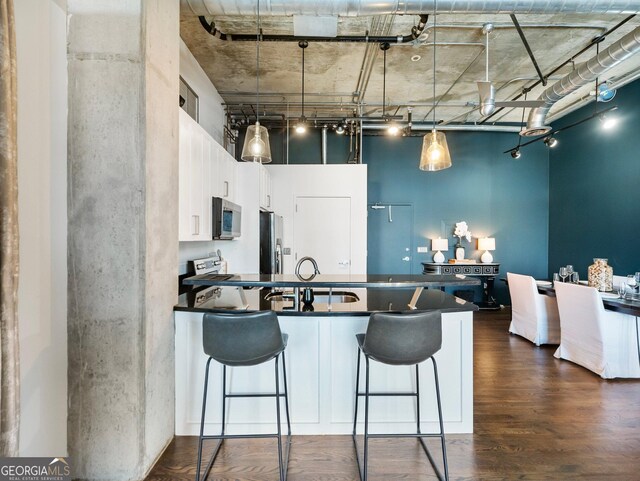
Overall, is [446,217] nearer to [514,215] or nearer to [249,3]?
[514,215]

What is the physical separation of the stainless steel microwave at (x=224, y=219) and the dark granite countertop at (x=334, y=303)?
24.0 inches

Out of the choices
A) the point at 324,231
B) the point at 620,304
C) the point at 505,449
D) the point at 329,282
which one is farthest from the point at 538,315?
the point at 329,282

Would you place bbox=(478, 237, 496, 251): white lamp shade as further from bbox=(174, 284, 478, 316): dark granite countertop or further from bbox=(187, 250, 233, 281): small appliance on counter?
bbox=(187, 250, 233, 281): small appliance on counter

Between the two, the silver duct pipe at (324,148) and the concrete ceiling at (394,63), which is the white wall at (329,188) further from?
the concrete ceiling at (394,63)

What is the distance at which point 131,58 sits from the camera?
1667 millimetres

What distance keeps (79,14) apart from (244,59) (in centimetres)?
215

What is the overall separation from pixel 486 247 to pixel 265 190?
4154 mm

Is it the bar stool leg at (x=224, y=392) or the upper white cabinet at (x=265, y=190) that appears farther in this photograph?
the upper white cabinet at (x=265, y=190)

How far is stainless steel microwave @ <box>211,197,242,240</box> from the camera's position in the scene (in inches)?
117

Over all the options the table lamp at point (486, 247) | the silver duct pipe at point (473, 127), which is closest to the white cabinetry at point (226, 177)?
the silver duct pipe at point (473, 127)

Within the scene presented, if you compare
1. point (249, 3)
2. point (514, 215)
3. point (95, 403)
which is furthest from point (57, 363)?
point (514, 215)

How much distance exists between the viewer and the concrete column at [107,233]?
1654 mm

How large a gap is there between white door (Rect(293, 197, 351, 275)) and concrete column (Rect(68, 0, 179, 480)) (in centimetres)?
340

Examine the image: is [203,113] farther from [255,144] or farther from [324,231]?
[324,231]
